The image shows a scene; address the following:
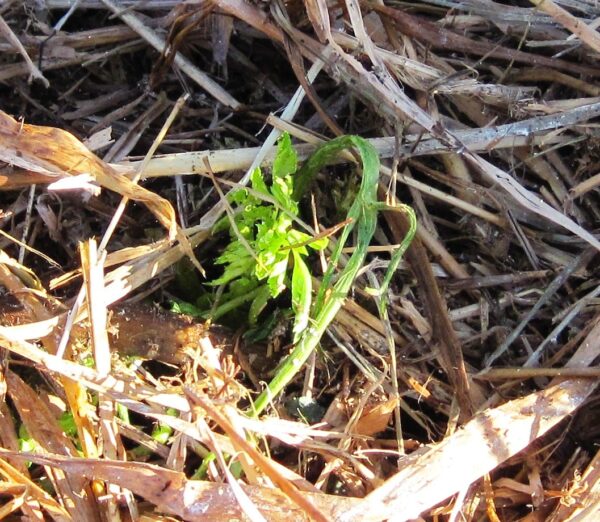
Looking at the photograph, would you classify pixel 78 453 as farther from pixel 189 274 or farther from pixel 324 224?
pixel 324 224

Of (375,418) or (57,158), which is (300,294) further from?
(57,158)

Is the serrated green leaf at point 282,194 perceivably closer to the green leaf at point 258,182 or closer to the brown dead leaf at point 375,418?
the green leaf at point 258,182

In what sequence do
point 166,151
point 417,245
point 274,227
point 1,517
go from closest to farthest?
point 1,517 → point 274,227 → point 417,245 → point 166,151

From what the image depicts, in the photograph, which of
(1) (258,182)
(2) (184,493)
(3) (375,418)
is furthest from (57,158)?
(3) (375,418)

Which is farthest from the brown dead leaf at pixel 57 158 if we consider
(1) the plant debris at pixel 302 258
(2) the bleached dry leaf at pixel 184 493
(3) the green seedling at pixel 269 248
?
(2) the bleached dry leaf at pixel 184 493

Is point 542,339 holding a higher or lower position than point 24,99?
lower

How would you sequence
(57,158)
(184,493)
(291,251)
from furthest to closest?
(291,251)
(57,158)
(184,493)

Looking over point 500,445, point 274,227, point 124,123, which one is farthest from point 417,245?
point 124,123

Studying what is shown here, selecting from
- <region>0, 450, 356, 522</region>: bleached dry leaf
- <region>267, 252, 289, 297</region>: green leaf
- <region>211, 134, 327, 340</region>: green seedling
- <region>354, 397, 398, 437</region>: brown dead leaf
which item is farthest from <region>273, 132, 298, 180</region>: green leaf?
<region>0, 450, 356, 522</region>: bleached dry leaf
